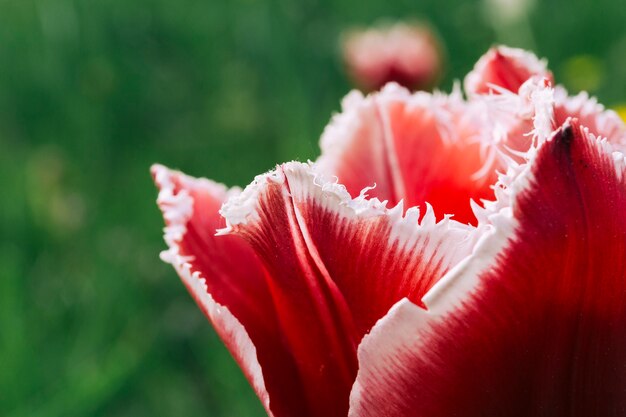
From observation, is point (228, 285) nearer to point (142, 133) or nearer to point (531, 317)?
point (531, 317)

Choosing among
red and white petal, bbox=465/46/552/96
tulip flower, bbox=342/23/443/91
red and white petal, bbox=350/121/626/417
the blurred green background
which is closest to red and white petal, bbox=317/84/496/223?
red and white petal, bbox=465/46/552/96

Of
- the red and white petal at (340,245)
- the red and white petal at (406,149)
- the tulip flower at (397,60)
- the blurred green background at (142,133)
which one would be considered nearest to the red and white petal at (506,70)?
Answer: the red and white petal at (406,149)

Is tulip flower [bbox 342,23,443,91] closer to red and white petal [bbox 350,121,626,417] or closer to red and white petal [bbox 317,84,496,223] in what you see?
red and white petal [bbox 317,84,496,223]

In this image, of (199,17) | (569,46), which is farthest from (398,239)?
(199,17)

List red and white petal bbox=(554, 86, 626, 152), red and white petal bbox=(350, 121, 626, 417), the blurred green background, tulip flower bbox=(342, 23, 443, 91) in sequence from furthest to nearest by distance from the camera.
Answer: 1. tulip flower bbox=(342, 23, 443, 91)
2. the blurred green background
3. red and white petal bbox=(554, 86, 626, 152)
4. red and white petal bbox=(350, 121, 626, 417)

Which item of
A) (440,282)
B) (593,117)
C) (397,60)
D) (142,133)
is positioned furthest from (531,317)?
(142,133)

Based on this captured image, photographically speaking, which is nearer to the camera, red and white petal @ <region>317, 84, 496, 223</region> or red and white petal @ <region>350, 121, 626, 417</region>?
red and white petal @ <region>350, 121, 626, 417</region>
